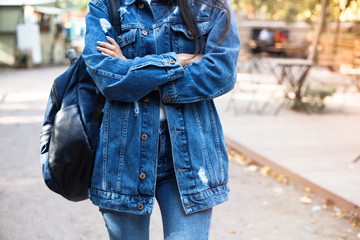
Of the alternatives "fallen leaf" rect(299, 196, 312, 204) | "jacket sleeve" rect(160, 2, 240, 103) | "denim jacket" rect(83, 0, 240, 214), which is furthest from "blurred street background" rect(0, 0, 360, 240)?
"jacket sleeve" rect(160, 2, 240, 103)

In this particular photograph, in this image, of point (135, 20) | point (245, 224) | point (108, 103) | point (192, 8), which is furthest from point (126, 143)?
point (245, 224)

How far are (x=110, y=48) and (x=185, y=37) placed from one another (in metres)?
0.33

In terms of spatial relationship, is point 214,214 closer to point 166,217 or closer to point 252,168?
point 252,168

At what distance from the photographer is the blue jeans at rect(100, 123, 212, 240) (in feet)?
5.82

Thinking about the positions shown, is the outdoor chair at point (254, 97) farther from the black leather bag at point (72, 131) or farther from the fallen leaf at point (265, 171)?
the black leather bag at point (72, 131)

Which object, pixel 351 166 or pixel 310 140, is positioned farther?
pixel 310 140

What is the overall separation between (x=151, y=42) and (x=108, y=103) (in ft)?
1.06

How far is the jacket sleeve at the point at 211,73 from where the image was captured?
179 centimetres

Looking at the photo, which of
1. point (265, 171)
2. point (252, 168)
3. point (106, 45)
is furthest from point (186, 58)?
point (252, 168)

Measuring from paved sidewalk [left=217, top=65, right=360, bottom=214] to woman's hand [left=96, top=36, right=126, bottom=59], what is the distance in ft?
10.9

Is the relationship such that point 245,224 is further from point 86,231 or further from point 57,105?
point 57,105

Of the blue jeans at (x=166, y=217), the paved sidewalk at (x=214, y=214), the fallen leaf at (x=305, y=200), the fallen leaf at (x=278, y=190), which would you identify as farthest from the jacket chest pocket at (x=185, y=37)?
the fallen leaf at (x=278, y=190)

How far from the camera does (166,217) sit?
181 centimetres

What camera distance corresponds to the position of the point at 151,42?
6.12 feet
